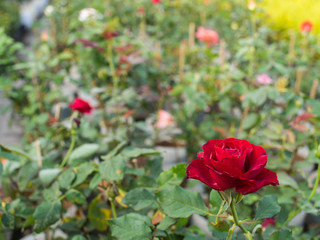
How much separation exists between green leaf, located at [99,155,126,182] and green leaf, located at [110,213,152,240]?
0.12 m

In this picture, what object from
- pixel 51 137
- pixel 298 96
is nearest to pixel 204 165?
pixel 298 96

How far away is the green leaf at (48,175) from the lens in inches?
31.2

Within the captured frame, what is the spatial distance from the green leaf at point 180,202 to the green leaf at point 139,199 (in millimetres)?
102

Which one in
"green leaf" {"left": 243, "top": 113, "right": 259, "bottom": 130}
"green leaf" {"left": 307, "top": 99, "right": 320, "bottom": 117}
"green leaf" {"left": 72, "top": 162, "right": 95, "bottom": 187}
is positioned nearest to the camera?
"green leaf" {"left": 72, "top": 162, "right": 95, "bottom": 187}

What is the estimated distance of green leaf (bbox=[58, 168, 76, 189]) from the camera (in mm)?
772

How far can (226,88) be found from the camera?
4.41ft

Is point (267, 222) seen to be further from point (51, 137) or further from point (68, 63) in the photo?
point (68, 63)

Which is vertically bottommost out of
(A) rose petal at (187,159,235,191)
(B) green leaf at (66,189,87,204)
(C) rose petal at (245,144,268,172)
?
(B) green leaf at (66,189,87,204)

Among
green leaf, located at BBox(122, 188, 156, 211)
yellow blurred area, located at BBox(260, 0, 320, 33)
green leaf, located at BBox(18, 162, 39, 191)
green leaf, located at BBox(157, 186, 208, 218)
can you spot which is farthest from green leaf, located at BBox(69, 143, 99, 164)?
yellow blurred area, located at BBox(260, 0, 320, 33)

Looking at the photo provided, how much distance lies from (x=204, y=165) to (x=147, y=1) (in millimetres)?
2638

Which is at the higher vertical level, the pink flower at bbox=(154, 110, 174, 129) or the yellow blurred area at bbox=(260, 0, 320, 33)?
the yellow blurred area at bbox=(260, 0, 320, 33)

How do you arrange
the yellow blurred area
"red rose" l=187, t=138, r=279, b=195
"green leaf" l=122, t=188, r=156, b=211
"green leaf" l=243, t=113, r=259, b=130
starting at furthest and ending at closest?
the yellow blurred area
"green leaf" l=243, t=113, r=259, b=130
"green leaf" l=122, t=188, r=156, b=211
"red rose" l=187, t=138, r=279, b=195

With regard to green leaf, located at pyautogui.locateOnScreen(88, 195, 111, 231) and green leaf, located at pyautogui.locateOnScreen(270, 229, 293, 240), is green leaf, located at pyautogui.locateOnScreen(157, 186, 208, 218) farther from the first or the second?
green leaf, located at pyautogui.locateOnScreen(88, 195, 111, 231)

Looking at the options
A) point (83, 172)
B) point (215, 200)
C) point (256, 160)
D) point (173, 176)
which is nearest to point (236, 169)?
point (256, 160)
